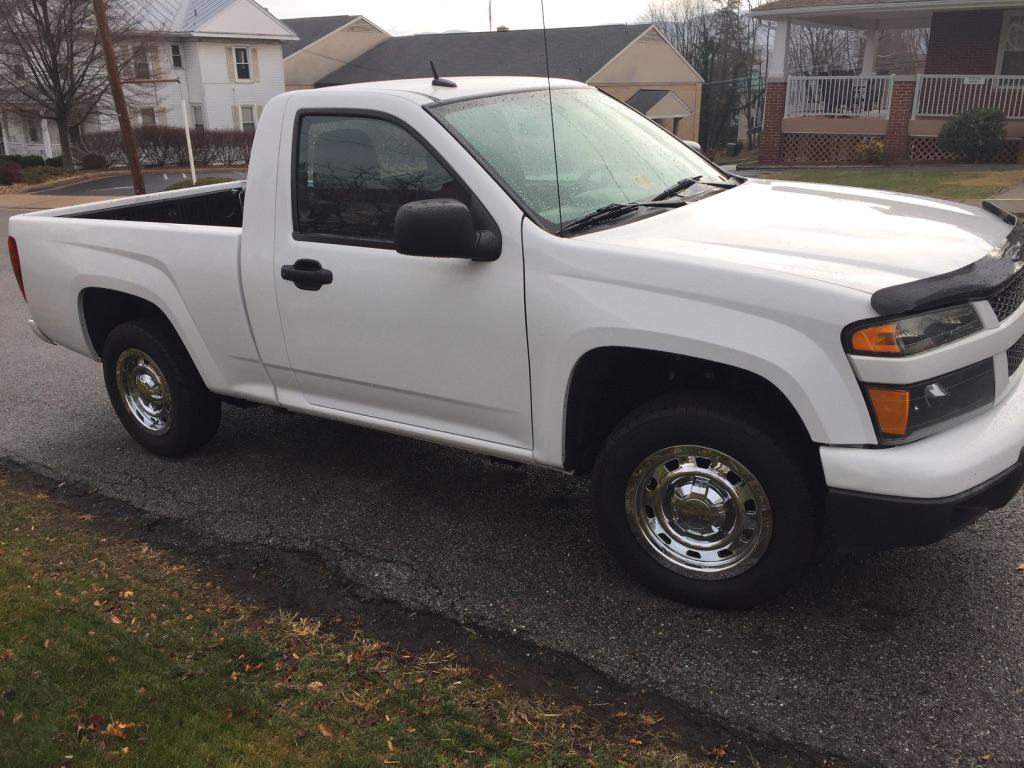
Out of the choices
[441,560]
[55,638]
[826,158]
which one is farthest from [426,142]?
[826,158]

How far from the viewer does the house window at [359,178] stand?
3965mm

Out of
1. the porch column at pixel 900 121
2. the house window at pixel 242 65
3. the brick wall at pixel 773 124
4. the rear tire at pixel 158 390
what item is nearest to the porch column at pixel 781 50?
the brick wall at pixel 773 124

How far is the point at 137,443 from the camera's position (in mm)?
5715

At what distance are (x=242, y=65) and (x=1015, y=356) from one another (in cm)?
5390

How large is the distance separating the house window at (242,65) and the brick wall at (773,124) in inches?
1404

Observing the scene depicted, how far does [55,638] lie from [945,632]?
3.33 meters

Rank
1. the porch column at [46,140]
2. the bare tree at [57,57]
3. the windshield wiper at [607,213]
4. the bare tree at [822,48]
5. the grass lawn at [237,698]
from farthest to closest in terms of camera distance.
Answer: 1. the bare tree at [822,48]
2. the porch column at [46,140]
3. the bare tree at [57,57]
4. the windshield wiper at [607,213]
5. the grass lawn at [237,698]

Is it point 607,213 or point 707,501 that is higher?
point 607,213

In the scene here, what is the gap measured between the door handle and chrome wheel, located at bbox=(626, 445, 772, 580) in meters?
1.66

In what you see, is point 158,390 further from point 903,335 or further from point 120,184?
point 120,184

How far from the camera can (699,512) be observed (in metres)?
3.50

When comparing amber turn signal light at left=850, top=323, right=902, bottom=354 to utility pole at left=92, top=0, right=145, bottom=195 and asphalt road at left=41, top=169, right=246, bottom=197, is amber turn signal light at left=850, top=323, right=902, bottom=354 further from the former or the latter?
asphalt road at left=41, top=169, right=246, bottom=197

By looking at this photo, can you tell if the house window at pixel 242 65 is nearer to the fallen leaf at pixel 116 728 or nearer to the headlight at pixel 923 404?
the fallen leaf at pixel 116 728

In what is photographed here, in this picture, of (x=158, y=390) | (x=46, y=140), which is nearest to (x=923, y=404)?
(x=158, y=390)
